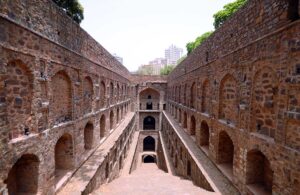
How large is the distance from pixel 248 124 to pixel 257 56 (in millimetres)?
2214

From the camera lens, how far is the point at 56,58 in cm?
Answer: 662

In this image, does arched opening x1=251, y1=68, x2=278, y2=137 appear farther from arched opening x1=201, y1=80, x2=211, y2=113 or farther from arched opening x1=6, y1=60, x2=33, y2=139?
arched opening x1=6, y1=60, x2=33, y2=139

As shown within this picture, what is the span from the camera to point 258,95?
5871 millimetres

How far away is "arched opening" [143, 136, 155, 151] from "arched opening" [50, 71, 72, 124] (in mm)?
24201

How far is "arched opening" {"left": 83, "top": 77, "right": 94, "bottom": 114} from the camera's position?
9.50 meters

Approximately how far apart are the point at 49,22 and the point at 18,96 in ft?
8.90

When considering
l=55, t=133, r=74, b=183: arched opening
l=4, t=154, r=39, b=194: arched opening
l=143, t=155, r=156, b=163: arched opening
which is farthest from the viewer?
l=143, t=155, r=156, b=163: arched opening

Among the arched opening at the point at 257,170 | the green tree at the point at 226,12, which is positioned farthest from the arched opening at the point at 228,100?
the green tree at the point at 226,12

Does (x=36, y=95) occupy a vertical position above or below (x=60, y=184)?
above

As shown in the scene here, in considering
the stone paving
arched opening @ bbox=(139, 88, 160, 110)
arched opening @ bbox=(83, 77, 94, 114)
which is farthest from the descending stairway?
arched opening @ bbox=(139, 88, 160, 110)

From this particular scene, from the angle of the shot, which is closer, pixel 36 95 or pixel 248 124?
pixel 36 95

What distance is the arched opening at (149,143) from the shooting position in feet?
101

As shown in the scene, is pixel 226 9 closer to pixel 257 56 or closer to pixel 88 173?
pixel 257 56

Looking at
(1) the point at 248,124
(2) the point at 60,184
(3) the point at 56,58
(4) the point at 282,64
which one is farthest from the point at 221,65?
(2) the point at 60,184
